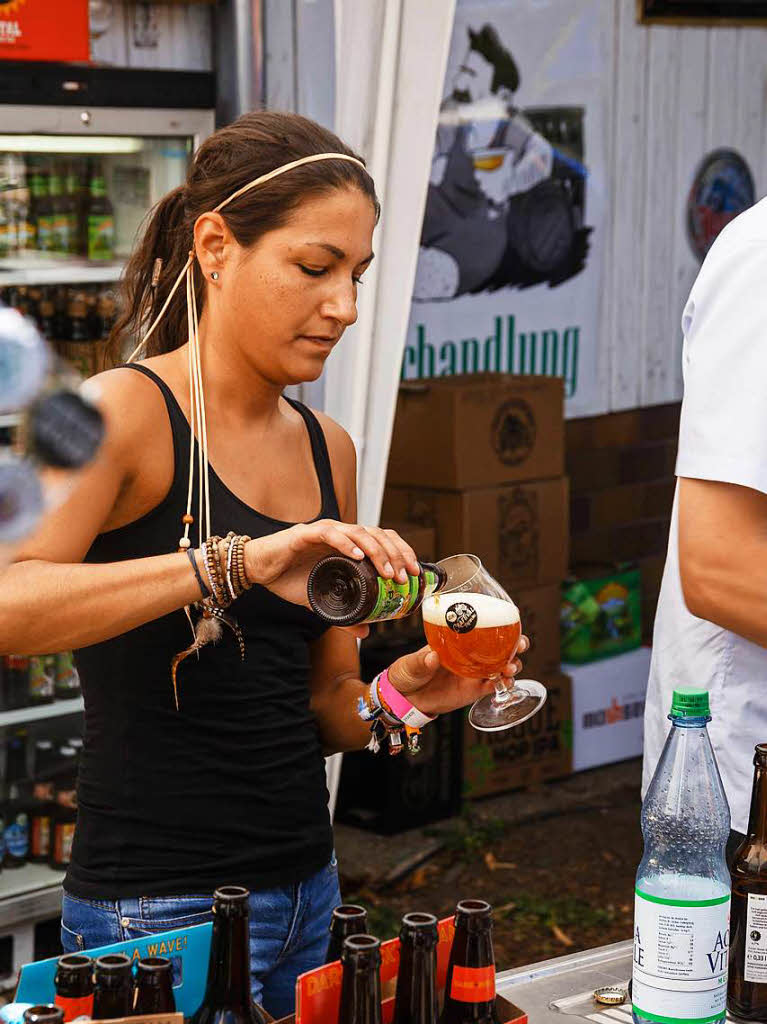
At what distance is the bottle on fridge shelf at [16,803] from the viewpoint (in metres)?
3.71

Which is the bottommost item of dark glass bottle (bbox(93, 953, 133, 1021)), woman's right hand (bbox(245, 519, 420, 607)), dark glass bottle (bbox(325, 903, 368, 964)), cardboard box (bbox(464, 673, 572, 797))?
cardboard box (bbox(464, 673, 572, 797))

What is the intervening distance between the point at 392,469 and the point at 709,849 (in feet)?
10.7

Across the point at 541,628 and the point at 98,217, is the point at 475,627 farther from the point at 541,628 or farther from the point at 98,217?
the point at 541,628

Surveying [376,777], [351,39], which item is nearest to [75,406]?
[351,39]

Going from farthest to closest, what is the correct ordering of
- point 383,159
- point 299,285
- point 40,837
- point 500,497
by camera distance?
point 500,497
point 40,837
point 383,159
point 299,285

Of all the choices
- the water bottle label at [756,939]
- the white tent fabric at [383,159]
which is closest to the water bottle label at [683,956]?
the water bottle label at [756,939]

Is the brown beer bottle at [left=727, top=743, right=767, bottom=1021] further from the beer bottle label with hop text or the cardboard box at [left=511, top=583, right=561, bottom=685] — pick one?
the cardboard box at [left=511, top=583, right=561, bottom=685]

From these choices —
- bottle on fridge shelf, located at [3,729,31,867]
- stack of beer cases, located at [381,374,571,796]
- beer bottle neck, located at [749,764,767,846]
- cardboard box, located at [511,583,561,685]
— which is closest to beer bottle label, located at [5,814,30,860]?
bottle on fridge shelf, located at [3,729,31,867]

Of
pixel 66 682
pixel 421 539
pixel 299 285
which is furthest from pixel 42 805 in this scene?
pixel 299 285

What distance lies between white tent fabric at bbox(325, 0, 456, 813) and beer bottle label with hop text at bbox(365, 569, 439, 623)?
1783mm

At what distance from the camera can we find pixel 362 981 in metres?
1.18

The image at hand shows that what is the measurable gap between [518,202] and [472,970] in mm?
4007

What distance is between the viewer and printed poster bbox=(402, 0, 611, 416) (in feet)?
15.5

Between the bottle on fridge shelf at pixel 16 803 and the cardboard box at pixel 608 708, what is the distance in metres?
2.03
